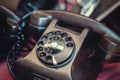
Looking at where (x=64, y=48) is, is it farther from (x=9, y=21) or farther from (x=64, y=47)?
(x=9, y=21)

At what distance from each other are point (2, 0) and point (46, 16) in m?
0.19

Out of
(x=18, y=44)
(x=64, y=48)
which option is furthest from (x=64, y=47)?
(x=18, y=44)

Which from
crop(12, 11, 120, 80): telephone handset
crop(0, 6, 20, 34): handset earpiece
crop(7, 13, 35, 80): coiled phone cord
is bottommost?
crop(12, 11, 120, 80): telephone handset

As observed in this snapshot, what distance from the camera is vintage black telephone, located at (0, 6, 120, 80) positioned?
52 centimetres

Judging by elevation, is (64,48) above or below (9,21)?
below

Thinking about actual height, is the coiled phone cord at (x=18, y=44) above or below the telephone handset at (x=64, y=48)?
above

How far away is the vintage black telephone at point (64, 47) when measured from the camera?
1.71 feet

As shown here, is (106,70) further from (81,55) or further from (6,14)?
(6,14)

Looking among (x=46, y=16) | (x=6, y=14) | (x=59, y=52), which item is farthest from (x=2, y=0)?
(x=59, y=52)

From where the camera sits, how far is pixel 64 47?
535 millimetres

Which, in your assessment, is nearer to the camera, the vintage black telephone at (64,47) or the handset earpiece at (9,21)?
the vintage black telephone at (64,47)

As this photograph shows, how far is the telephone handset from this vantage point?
0.52 meters

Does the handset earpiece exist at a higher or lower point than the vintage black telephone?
higher

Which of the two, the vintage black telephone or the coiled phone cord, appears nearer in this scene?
the vintage black telephone
